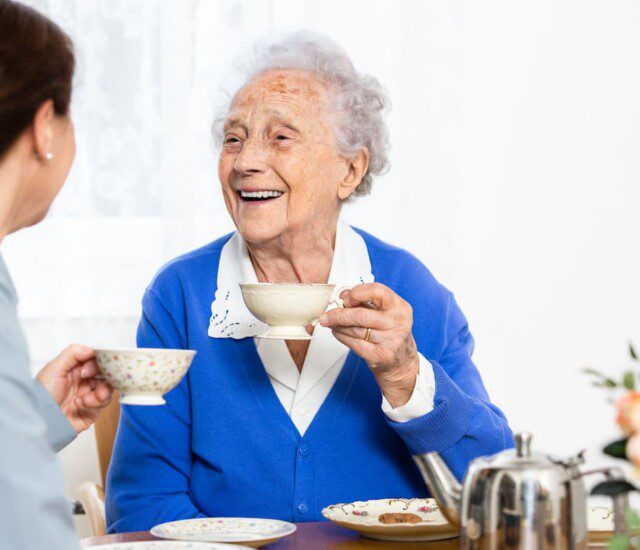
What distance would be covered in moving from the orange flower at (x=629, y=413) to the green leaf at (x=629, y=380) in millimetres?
16

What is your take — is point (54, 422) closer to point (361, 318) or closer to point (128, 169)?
point (361, 318)

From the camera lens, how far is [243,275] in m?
2.04

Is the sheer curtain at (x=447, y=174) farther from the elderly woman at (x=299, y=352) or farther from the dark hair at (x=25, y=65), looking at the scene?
the dark hair at (x=25, y=65)

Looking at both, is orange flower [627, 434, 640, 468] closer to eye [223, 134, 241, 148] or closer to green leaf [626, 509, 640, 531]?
green leaf [626, 509, 640, 531]

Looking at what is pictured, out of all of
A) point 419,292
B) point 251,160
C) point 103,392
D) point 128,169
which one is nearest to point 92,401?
point 103,392

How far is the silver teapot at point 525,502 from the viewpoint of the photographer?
1.08 m

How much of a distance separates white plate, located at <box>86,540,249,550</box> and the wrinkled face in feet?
2.58

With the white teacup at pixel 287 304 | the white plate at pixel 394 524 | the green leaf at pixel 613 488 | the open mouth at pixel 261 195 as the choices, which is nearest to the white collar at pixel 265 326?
the open mouth at pixel 261 195

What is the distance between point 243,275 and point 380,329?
1.48ft

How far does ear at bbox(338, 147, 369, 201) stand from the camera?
6.93 ft

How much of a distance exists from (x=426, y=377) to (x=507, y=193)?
1593 mm

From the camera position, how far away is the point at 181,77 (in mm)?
2877

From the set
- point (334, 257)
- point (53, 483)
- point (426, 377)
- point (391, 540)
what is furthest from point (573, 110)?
point (53, 483)

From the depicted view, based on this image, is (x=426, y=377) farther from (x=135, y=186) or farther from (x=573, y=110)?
(x=573, y=110)
